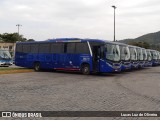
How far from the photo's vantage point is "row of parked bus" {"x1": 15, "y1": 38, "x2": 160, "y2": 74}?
79.5ft

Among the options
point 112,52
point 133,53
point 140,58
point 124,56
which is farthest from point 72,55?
point 140,58

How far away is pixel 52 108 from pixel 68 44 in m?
17.3

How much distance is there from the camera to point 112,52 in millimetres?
24594

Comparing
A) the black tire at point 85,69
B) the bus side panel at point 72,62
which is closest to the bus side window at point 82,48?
the bus side panel at point 72,62

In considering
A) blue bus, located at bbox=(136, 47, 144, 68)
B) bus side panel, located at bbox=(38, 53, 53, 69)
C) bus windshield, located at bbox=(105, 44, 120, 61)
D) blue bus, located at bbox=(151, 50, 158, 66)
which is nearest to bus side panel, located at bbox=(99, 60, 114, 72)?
bus windshield, located at bbox=(105, 44, 120, 61)

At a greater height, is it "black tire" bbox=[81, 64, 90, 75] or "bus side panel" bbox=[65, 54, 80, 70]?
"bus side panel" bbox=[65, 54, 80, 70]

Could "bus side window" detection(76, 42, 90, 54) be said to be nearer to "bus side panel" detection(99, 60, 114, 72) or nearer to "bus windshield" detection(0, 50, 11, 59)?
"bus side panel" detection(99, 60, 114, 72)

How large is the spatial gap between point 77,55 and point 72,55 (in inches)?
21.9

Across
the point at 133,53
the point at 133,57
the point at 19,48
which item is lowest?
the point at 133,57

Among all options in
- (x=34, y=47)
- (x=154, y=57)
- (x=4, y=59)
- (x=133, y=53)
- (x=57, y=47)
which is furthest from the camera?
(x=154, y=57)

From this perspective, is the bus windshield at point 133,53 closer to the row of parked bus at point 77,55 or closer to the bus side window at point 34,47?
the row of parked bus at point 77,55

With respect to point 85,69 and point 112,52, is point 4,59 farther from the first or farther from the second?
point 112,52

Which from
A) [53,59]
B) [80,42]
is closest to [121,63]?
[80,42]

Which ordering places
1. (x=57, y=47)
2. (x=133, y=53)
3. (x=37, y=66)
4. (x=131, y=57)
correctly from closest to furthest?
(x=57, y=47)
(x=37, y=66)
(x=131, y=57)
(x=133, y=53)
